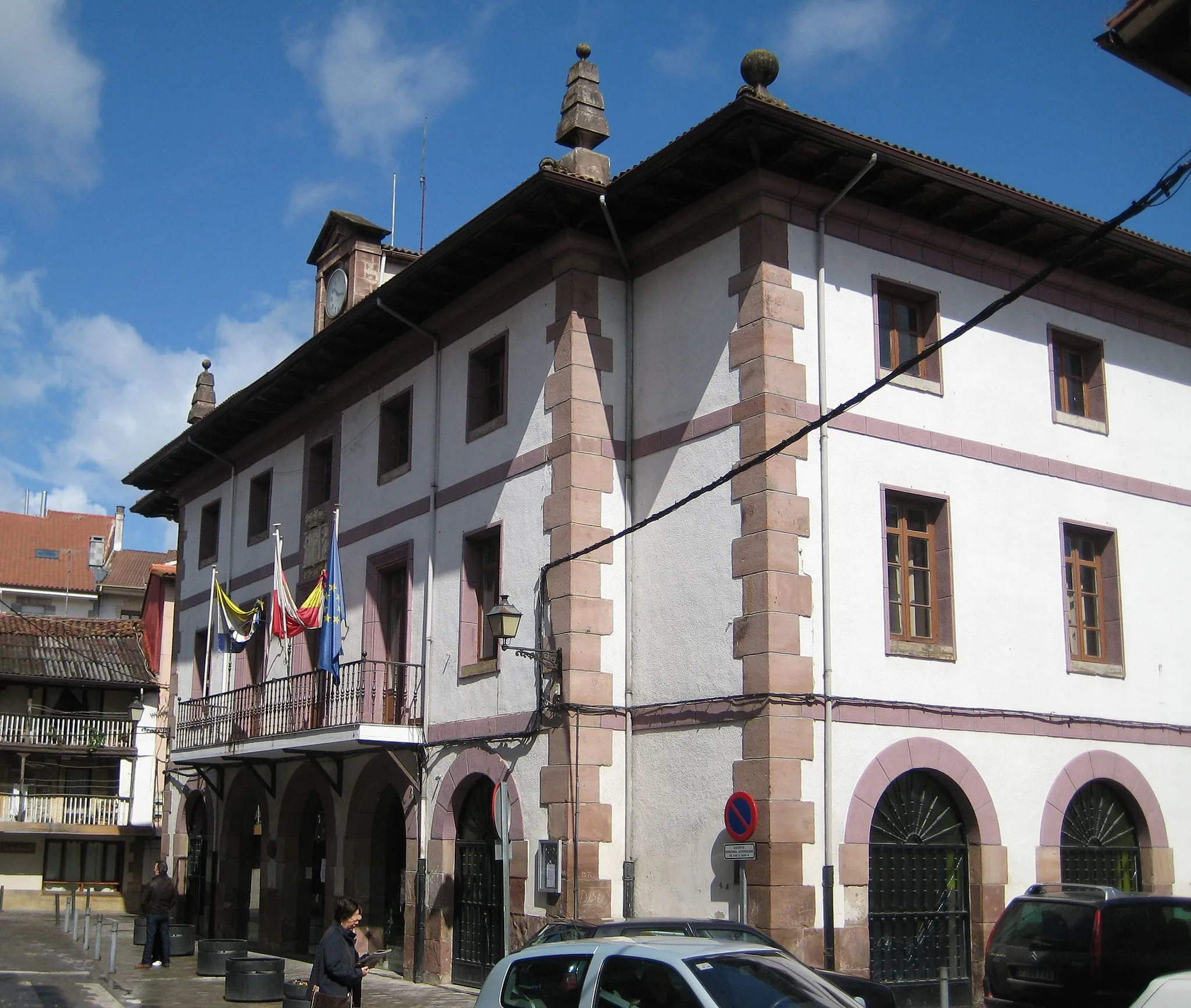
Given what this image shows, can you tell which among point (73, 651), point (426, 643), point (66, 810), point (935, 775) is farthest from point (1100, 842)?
point (73, 651)

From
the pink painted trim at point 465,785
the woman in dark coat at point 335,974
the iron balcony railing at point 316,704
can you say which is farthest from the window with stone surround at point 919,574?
the woman in dark coat at point 335,974

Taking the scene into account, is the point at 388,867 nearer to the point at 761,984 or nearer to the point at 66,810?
the point at 761,984

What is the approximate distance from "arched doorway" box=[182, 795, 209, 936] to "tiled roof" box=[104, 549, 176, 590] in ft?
103

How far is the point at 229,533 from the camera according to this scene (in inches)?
1070

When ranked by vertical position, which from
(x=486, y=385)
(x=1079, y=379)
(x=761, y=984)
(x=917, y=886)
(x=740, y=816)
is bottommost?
(x=761, y=984)

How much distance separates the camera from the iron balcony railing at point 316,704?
1970 centimetres

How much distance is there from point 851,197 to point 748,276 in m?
1.78

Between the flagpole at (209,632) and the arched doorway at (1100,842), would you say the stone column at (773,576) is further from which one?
the flagpole at (209,632)

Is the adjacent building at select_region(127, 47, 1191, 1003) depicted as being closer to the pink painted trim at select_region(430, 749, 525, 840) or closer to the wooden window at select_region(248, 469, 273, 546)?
the pink painted trim at select_region(430, 749, 525, 840)

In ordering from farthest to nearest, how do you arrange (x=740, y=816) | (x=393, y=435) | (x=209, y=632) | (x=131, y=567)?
(x=131, y=567)
(x=209, y=632)
(x=393, y=435)
(x=740, y=816)

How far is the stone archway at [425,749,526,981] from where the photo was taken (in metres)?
17.9

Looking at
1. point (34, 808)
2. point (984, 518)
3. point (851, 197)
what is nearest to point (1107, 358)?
point (984, 518)

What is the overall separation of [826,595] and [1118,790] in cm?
529

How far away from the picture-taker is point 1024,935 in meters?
13.0
